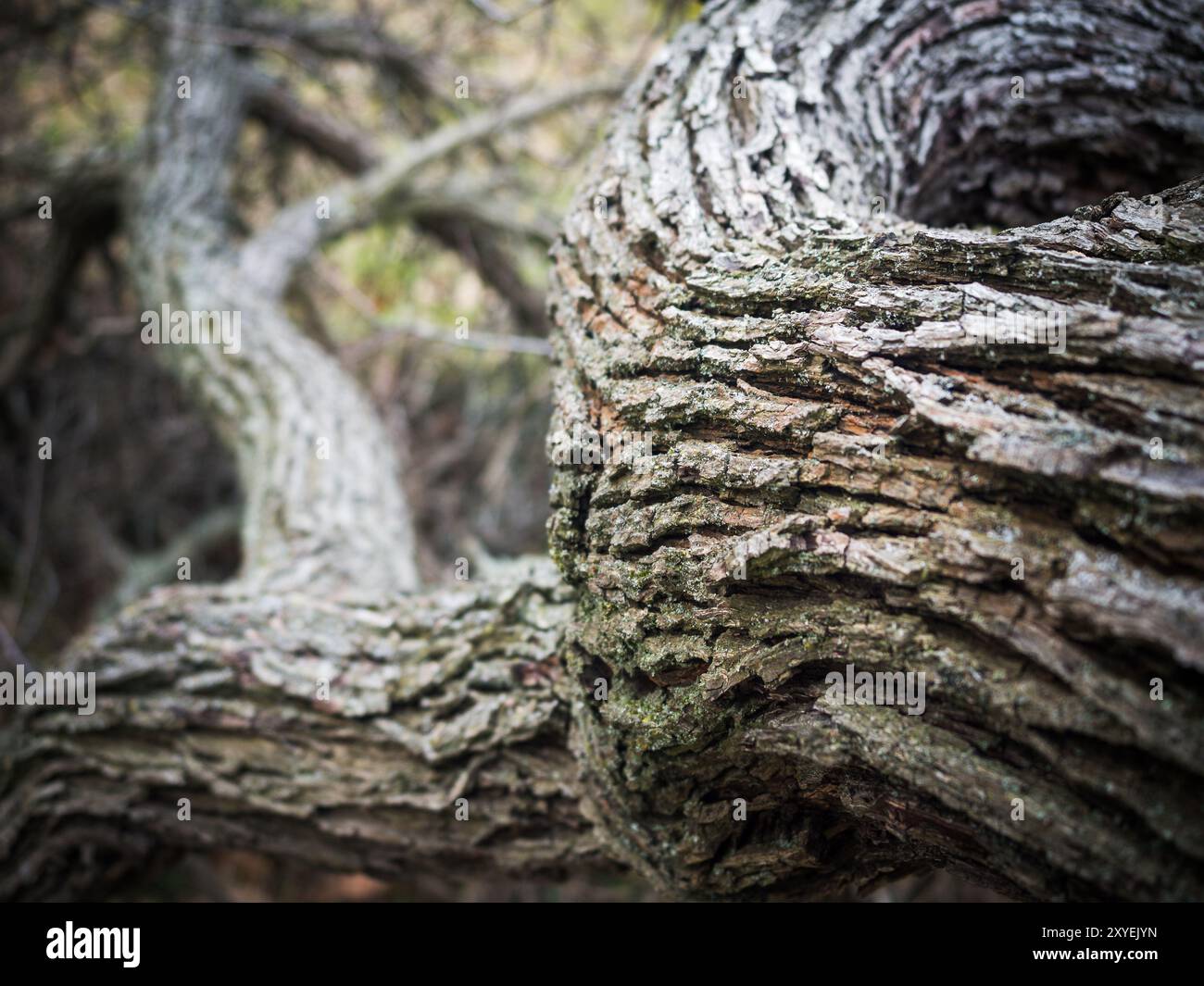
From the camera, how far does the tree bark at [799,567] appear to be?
0.93 meters

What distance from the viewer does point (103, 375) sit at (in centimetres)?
421

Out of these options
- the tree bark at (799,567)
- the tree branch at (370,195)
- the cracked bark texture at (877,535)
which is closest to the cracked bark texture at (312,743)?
the tree bark at (799,567)

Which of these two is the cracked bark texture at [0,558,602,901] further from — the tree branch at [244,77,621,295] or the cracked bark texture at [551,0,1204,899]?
the tree branch at [244,77,621,295]

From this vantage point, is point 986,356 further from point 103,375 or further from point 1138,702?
point 103,375

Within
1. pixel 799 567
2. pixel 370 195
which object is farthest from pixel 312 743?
pixel 370 195

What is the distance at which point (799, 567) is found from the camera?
108 cm

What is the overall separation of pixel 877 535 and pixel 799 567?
0.34ft

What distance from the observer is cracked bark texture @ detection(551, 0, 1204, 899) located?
900 mm

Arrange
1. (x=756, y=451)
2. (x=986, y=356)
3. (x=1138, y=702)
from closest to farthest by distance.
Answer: (x=1138, y=702), (x=986, y=356), (x=756, y=451)

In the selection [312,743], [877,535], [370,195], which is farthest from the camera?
[370,195]

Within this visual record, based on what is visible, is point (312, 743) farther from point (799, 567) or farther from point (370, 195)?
point (370, 195)

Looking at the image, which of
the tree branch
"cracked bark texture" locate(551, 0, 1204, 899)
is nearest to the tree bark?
"cracked bark texture" locate(551, 0, 1204, 899)

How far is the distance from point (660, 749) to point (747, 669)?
0.20 metres
